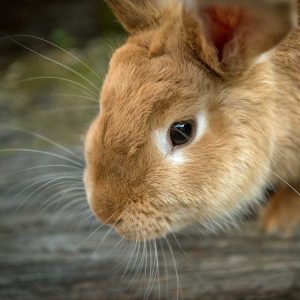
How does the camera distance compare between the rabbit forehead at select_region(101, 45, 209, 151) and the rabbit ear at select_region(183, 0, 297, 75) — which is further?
the rabbit forehead at select_region(101, 45, 209, 151)

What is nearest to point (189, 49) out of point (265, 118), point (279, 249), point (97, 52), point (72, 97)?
point (265, 118)

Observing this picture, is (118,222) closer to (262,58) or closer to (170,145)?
(170,145)

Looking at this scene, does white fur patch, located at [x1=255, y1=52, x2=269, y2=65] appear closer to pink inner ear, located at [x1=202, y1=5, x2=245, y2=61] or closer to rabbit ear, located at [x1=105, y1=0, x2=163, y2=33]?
pink inner ear, located at [x1=202, y1=5, x2=245, y2=61]

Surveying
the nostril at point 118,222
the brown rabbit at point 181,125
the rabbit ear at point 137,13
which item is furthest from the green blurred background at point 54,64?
the nostril at point 118,222

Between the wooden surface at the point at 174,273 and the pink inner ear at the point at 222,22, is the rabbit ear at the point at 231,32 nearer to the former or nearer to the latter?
the pink inner ear at the point at 222,22

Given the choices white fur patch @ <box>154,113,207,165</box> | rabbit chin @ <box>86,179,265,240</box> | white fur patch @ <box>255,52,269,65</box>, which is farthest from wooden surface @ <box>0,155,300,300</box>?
white fur patch @ <box>255,52,269,65</box>

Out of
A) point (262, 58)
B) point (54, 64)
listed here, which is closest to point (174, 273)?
point (262, 58)

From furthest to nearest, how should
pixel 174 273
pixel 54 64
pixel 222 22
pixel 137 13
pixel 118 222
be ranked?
pixel 54 64 < pixel 174 273 < pixel 137 13 < pixel 118 222 < pixel 222 22
